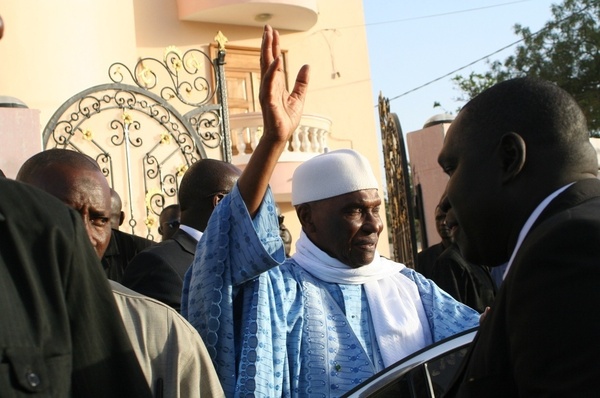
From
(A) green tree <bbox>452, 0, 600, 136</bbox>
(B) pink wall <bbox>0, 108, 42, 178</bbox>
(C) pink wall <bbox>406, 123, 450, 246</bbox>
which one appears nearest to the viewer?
(B) pink wall <bbox>0, 108, 42, 178</bbox>

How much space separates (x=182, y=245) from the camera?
14.6ft

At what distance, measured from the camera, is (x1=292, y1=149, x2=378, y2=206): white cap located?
12.3 ft

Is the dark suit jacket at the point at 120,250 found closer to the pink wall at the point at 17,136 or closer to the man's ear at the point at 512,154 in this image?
the pink wall at the point at 17,136

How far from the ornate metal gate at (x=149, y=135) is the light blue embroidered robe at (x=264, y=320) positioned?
550cm

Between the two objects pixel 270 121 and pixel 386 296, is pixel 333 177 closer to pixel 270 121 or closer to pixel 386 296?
pixel 386 296

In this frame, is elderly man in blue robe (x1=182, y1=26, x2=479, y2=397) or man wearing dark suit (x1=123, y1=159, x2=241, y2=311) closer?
elderly man in blue robe (x1=182, y1=26, x2=479, y2=397)

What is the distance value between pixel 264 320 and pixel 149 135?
10818 mm

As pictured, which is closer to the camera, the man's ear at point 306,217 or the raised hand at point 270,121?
the raised hand at point 270,121

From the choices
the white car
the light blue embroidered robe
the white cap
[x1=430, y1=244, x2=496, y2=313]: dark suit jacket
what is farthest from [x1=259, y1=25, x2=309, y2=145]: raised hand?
[x1=430, y1=244, x2=496, y2=313]: dark suit jacket

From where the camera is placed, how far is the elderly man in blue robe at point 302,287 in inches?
121

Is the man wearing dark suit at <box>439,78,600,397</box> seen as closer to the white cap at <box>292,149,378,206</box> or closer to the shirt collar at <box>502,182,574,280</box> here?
the shirt collar at <box>502,182,574,280</box>

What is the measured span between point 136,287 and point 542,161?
98.0 inches

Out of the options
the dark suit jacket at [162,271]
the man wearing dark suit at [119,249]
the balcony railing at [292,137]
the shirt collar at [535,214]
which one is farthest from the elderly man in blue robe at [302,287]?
the balcony railing at [292,137]

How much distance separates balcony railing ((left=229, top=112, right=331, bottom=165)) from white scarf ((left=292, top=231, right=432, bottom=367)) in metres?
10.9
